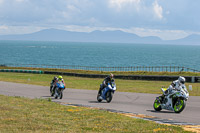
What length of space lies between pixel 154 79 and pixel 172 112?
29.0m

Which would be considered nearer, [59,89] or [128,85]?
[59,89]

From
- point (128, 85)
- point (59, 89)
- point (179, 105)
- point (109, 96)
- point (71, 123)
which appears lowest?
point (71, 123)

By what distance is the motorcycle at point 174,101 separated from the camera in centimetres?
1568

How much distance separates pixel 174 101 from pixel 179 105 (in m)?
0.41

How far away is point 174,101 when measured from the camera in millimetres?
16375

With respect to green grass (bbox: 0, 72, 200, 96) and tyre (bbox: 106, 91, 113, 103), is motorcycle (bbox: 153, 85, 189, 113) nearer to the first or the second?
tyre (bbox: 106, 91, 113, 103)

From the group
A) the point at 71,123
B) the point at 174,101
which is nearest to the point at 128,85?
the point at 174,101

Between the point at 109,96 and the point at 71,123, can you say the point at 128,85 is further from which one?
the point at 71,123

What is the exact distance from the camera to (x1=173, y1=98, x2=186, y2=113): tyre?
15766 mm

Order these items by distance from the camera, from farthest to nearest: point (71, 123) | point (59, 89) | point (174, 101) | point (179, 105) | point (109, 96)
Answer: point (59, 89) < point (109, 96) < point (174, 101) < point (179, 105) < point (71, 123)

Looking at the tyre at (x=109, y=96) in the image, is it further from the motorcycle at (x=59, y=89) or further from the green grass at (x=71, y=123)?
the green grass at (x=71, y=123)

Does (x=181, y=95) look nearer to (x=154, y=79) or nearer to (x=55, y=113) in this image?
(x=55, y=113)

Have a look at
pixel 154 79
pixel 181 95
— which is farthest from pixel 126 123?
pixel 154 79

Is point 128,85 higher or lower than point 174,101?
higher
